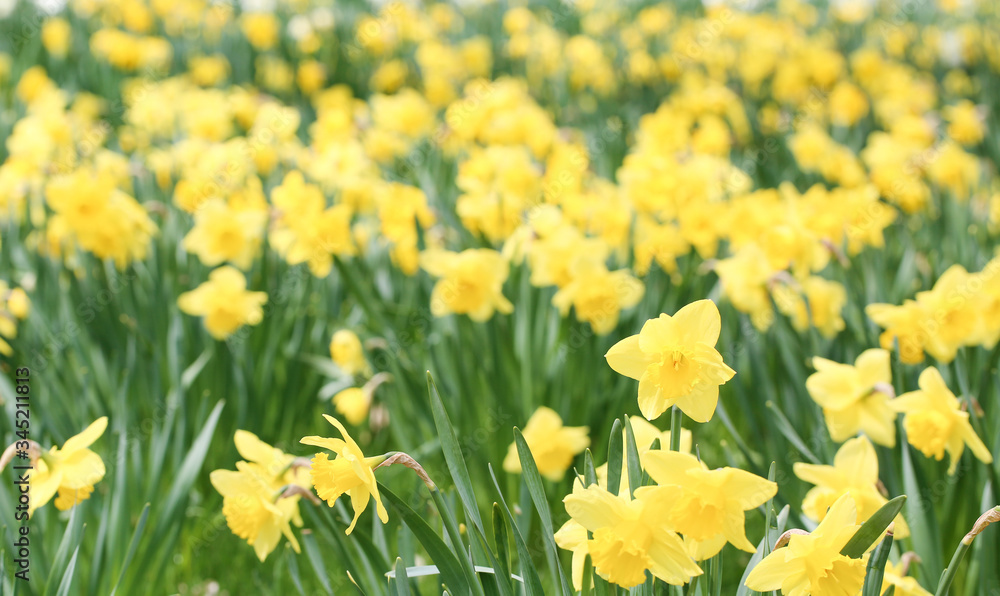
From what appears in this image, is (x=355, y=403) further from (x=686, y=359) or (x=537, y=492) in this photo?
(x=686, y=359)

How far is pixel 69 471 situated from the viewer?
4.17ft

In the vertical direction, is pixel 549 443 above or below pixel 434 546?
below

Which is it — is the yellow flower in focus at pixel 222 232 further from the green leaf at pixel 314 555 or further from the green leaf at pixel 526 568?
the green leaf at pixel 526 568

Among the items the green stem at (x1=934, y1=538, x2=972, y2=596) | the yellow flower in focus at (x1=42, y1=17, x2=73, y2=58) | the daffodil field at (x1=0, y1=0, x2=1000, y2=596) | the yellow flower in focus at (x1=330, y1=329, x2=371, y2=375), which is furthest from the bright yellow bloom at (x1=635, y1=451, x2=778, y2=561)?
the yellow flower in focus at (x1=42, y1=17, x2=73, y2=58)

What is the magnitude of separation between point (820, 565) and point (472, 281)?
3.84 feet

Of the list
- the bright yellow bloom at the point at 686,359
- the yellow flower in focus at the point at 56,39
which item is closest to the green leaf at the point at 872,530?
the bright yellow bloom at the point at 686,359

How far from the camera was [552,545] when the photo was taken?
1.09m

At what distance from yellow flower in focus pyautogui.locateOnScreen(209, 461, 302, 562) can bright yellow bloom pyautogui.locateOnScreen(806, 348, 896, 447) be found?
1013 mm

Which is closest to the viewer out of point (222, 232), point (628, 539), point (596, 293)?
point (628, 539)

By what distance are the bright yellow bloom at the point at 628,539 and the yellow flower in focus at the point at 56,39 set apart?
609cm

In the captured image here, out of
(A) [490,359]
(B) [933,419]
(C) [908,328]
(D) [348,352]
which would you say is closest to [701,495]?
(B) [933,419]

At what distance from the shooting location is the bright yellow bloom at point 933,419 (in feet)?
4.34

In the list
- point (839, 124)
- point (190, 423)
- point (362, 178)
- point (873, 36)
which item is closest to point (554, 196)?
point (362, 178)

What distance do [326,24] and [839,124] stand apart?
4273 mm
